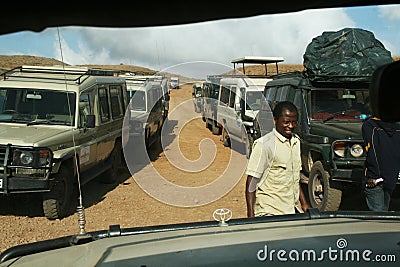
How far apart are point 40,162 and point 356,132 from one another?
4134 mm

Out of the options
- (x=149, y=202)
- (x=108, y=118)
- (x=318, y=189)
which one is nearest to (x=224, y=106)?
(x=108, y=118)

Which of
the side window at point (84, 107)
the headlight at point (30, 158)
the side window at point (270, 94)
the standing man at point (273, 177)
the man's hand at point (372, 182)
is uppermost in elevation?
the side window at point (270, 94)

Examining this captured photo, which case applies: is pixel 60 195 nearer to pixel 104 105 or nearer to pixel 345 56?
pixel 104 105

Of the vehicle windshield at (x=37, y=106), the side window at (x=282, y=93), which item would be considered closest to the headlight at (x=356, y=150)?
the side window at (x=282, y=93)

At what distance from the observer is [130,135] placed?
473 inches

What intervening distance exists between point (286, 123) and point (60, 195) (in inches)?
165

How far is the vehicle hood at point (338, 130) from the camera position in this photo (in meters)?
7.42

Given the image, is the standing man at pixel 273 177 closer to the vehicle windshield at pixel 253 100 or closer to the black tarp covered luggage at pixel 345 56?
the black tarp covered luggage at pixel 345 56

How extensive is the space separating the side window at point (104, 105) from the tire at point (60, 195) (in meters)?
1.98

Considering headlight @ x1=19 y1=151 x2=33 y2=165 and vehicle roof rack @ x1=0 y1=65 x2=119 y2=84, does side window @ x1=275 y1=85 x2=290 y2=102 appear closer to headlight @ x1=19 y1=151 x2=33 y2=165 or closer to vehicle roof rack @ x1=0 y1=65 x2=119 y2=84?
vehicle roof rack @ x1=0 y1=65 x2=119 y2=84

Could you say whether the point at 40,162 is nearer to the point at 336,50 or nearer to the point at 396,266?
the point at 336,50

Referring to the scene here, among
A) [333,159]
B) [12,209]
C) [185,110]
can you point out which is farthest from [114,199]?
[185,110]

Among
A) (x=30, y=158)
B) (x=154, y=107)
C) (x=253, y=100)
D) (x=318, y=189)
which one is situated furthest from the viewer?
(x=154, y=107)

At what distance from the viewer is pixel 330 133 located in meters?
7.68
